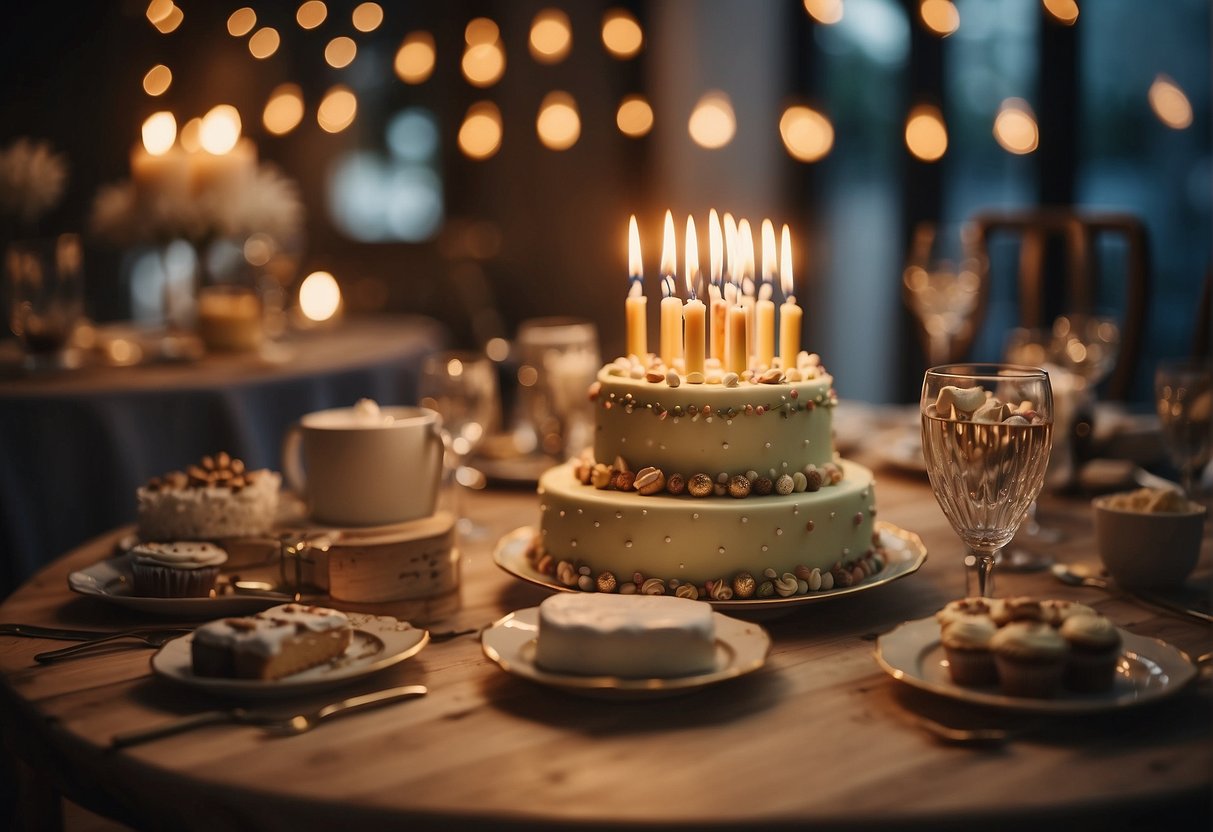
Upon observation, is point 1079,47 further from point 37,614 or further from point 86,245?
point 86,245

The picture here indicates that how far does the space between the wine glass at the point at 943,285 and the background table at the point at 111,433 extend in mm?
1703

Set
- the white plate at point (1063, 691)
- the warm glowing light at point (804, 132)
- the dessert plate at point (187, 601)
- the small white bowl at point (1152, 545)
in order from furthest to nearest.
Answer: the warm glowing light at point (804, 132), the small white bowl at point (1152, 545), the dessert plate at point (187, 601), the white plate at point (1063, 691)

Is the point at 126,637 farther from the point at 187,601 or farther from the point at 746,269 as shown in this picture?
the point at 746,269

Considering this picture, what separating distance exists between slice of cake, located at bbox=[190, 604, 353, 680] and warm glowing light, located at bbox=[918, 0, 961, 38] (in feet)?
8.07

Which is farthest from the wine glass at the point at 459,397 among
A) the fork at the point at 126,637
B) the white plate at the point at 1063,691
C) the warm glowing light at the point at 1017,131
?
the warm glowing light at the point at 1017,131

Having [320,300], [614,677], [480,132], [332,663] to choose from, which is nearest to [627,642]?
[614,677]

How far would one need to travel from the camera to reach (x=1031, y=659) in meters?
1.06

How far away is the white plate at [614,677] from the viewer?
110 centimetres

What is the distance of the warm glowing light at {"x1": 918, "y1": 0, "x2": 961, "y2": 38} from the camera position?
3.02 meters

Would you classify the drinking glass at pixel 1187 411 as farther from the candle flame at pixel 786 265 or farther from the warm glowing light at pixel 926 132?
the warm glowing light at pixel 926 132

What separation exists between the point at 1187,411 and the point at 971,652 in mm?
858

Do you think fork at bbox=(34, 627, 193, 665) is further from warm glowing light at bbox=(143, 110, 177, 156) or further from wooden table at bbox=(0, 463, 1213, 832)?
warm glowing light at bbox=(143, 110, 177, 156)

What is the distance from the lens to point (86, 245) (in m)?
6.36

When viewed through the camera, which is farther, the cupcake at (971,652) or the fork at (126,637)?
the fork at (126,637)
